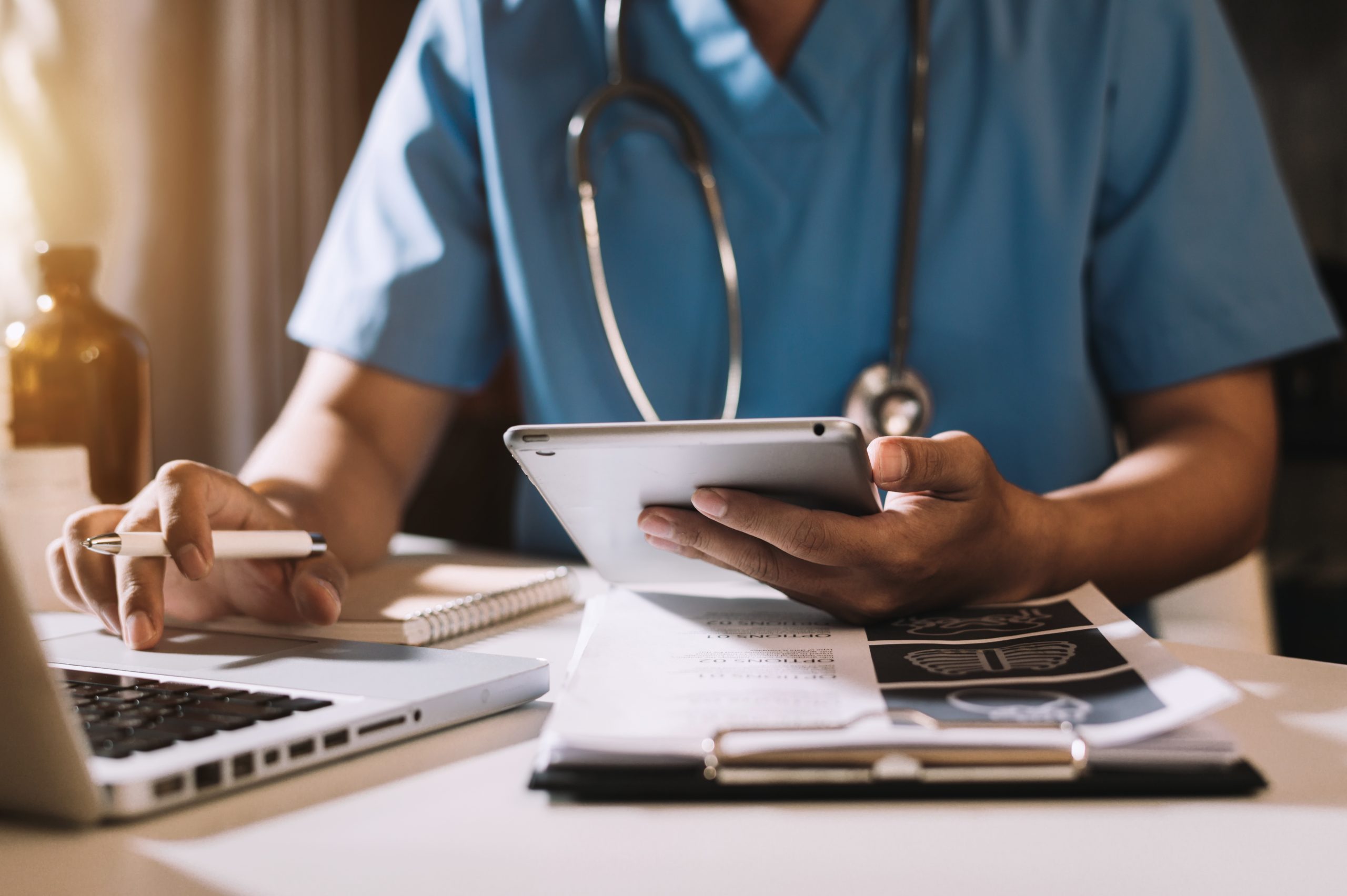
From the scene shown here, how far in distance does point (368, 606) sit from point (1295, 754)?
1.53 feet

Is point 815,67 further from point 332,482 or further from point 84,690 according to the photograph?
point 84,690

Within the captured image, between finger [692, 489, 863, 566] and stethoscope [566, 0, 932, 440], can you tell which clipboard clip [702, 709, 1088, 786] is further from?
stethoscope [566, 0, 932, 440]

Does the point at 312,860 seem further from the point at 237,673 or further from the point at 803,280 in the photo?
the point at 803,280

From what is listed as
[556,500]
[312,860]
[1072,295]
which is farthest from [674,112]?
[312,860]

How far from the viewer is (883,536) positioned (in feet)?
1.59

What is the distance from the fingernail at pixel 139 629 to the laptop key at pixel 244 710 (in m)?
0.14

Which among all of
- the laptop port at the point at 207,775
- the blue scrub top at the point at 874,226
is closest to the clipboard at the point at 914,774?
the laptop port at the point at 207,775

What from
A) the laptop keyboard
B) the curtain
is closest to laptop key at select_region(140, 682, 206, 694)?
the laptop keyboard

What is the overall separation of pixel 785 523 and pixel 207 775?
24cm

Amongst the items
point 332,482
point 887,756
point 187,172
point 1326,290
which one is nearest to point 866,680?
point 887,756

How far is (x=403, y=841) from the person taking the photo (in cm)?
32

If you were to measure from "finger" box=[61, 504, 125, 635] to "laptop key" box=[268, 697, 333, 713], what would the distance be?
0.20 metres

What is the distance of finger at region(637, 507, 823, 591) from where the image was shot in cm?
50

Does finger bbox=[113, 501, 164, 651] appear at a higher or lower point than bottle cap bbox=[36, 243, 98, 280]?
lower
